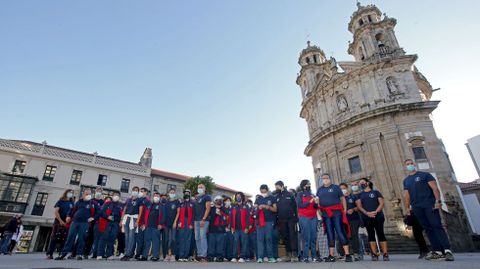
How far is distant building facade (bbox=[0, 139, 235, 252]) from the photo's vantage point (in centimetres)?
2458

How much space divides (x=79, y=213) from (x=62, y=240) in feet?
9.20

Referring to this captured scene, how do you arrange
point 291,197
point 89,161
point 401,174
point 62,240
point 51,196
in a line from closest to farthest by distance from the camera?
point 291,197 < point 62,240 < point 401,174 < point 51,196 < point 89,161

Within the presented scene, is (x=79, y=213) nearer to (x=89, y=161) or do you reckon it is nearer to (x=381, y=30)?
(x=89, y=161)

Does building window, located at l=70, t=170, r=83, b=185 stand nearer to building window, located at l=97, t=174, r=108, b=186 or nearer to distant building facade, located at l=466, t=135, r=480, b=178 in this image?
building window, located at l=97, t=174, r=108, b=186

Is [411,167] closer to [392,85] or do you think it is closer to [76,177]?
[392,85]

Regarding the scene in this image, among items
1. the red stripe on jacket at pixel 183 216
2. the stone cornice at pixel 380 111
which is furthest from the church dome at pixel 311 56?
the red stripe on jacket at pixel 183 216

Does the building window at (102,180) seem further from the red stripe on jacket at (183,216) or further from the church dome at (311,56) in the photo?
the church dome at (311,56)

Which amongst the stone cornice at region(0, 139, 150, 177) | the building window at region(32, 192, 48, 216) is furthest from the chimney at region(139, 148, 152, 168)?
the building window at region(32, 192, 48, 216)

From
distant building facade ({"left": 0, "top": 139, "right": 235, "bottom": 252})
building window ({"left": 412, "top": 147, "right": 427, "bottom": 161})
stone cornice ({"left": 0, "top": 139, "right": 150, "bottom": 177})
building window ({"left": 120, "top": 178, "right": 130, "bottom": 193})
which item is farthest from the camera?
building window ({"left": 120, "top": 178, "right": 130, "bottom": 193})

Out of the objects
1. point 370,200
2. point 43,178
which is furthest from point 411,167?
point 43,178

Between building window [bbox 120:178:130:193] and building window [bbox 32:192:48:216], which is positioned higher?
building window [bbox 120:178:130:193]

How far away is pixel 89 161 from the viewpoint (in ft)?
98.8

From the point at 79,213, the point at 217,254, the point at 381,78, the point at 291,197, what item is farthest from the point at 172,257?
the point at 381,78

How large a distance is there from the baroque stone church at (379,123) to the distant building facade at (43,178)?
23541 mm
